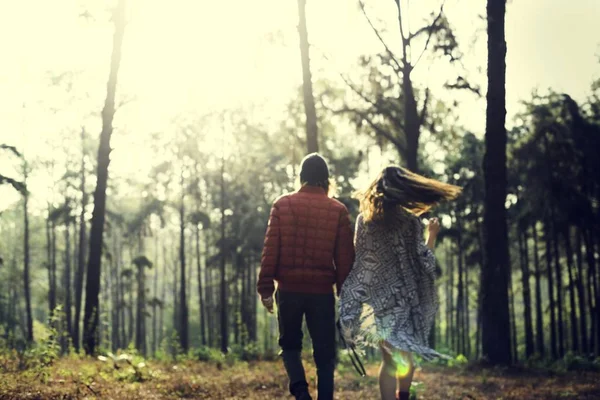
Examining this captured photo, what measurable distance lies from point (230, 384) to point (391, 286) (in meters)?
4.37

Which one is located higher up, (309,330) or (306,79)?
(306,79)

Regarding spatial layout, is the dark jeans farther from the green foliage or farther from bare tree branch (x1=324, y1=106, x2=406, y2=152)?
bare tree branch (x1=324, y1=106, x2=406, y2=152)

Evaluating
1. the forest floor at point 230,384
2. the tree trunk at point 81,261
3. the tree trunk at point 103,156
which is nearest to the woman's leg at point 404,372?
the forest floor at point 230,384

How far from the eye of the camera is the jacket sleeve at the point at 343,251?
6.47 metres

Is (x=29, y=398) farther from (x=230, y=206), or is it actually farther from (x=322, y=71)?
(x=230, y=206)

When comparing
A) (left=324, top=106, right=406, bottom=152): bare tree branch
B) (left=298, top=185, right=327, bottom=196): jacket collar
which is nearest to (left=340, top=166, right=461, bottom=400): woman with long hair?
(left=298, top=185, right=327, bottom=196): jacket collar

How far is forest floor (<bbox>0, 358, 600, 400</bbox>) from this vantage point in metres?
8.24

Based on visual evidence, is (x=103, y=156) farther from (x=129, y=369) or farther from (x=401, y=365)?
(x=401, y=365)

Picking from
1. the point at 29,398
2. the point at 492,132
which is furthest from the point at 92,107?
the point at 29,398

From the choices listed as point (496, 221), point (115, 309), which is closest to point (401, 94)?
point (496, 221)

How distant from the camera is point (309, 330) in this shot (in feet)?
20.8

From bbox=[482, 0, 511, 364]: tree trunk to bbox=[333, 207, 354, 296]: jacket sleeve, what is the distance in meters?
6.67

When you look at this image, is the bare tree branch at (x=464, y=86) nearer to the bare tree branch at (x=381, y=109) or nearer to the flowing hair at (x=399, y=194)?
the bare tree branch at (x=381, y=109)

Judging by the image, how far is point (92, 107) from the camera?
28.9m
